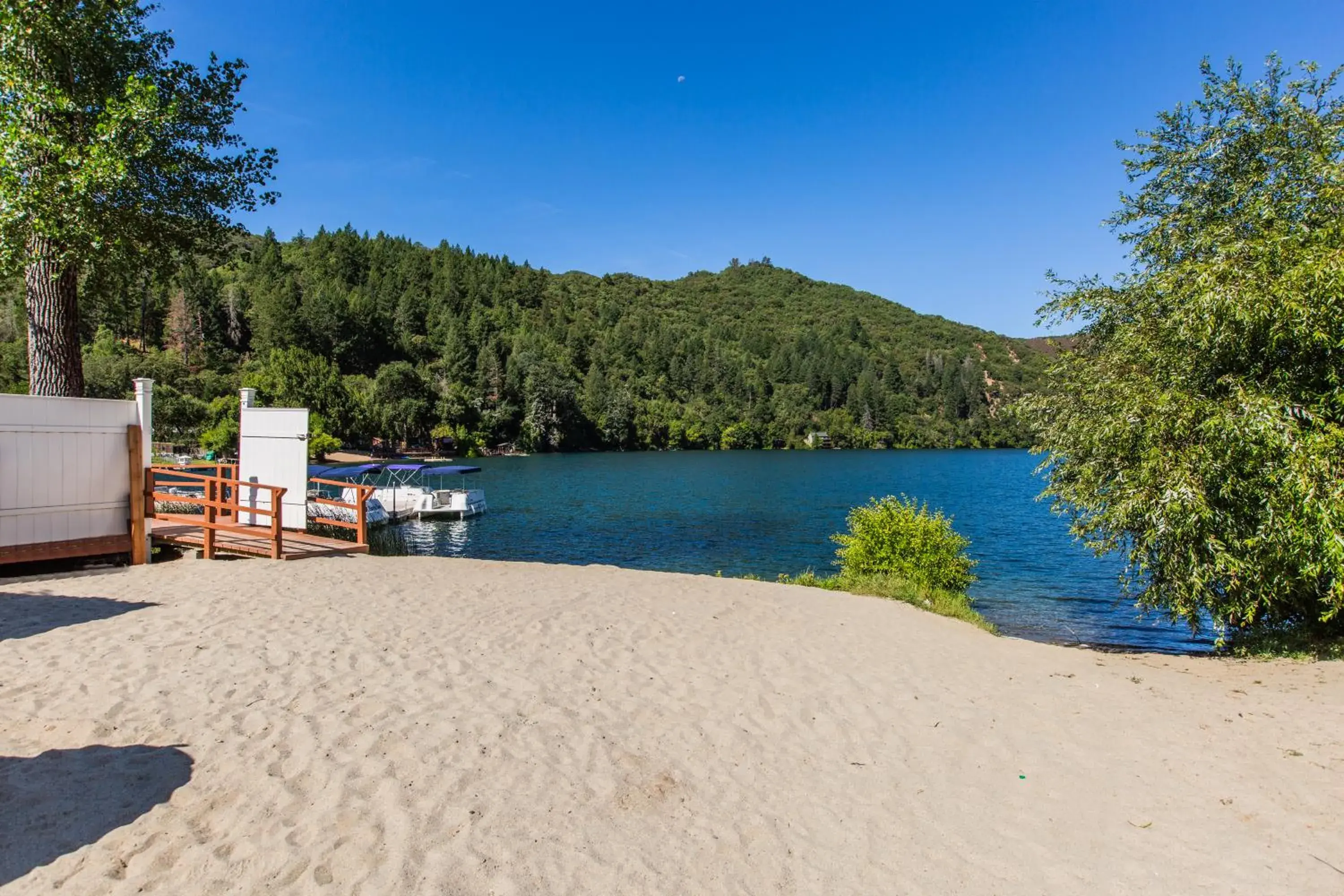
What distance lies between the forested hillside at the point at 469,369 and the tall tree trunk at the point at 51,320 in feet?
162

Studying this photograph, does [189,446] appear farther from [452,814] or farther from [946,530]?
[452,814]

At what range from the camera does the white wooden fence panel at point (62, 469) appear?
9594 millimetres

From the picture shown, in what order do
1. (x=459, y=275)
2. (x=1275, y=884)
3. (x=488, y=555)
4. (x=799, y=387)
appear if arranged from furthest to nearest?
(x=459, y=275) < (x=799, y=387) < (x=488, y=555) < (x=1275, y=884)

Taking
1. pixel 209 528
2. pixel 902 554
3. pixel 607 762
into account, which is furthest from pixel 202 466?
pixel 902 554

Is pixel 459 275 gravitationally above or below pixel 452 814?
above

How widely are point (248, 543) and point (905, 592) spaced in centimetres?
1256

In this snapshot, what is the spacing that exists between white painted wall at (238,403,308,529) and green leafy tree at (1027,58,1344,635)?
1386cm

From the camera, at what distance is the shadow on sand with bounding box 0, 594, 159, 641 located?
7.34 metres

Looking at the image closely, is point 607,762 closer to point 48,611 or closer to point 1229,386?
point 48,611

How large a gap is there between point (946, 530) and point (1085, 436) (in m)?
6.44

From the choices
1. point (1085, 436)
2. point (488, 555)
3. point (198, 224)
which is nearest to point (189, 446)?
point (488, 555)

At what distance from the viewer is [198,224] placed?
47.2 ft

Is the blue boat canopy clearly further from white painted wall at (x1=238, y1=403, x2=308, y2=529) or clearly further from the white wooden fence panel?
the white wooden fence panel

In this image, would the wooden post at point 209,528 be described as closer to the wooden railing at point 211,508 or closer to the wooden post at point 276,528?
the wooden railing at point 211,508
